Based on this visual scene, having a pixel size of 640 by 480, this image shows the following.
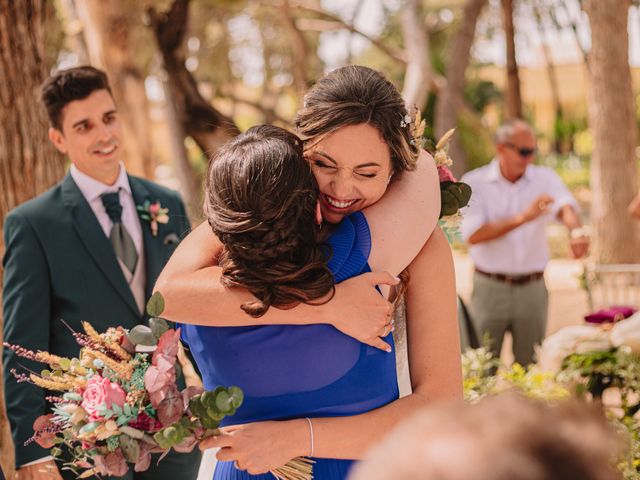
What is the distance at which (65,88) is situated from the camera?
11.2ft

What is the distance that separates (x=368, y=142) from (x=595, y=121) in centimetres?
1053

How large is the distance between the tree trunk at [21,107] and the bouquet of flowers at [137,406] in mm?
2753

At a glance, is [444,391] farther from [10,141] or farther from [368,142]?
[10,141]

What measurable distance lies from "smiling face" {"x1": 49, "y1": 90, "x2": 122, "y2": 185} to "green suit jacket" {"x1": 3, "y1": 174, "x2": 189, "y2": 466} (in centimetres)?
12

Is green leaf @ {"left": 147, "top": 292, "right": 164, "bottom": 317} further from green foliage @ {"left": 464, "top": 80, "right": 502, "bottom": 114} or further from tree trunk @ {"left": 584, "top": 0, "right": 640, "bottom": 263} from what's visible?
green foliage @ {"left": 464, "top": 80, "right": 502, "bottom": 114}

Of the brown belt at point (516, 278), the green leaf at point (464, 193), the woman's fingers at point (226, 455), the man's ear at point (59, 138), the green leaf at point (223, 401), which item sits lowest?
the brown belt at point (516, 278)

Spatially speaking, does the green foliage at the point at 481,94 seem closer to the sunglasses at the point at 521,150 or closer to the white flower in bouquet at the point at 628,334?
the sunglasses at the point at 521,150

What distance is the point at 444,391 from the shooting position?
2.06 metres

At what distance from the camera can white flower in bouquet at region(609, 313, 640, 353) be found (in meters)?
3.74

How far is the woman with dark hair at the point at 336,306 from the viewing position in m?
1.91

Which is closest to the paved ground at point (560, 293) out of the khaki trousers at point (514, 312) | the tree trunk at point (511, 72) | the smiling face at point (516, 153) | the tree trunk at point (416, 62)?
the khaki trousers at point (514, 312)

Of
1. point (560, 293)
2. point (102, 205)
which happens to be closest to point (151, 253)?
point (102, 205)

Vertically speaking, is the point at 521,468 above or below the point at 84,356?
above

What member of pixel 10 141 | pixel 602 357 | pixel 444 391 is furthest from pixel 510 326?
pixel 444 391
